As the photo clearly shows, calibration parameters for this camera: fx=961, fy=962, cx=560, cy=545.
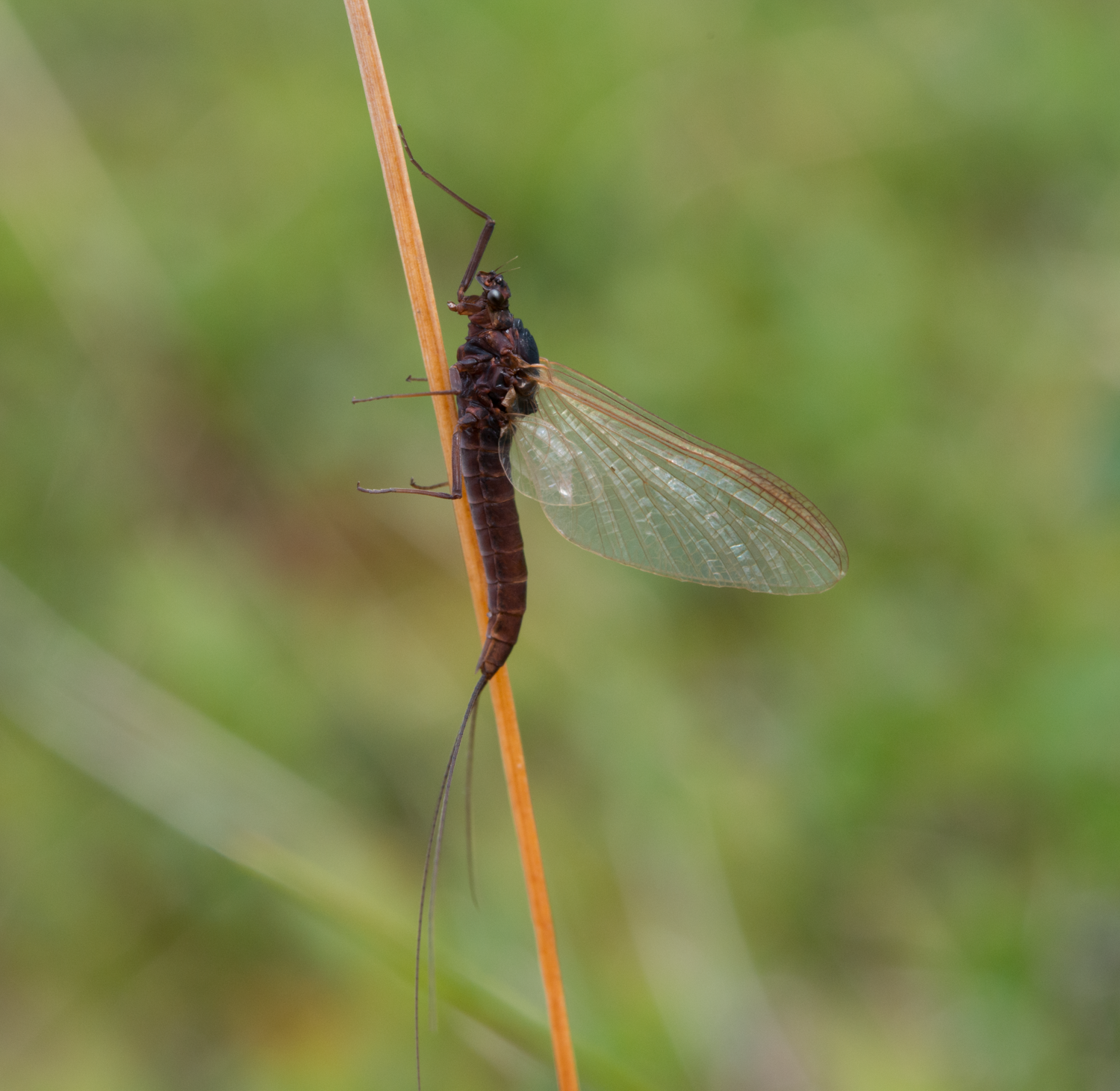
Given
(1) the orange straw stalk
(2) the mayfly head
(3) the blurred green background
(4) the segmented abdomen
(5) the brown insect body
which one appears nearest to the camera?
(1) the orange straw stalk

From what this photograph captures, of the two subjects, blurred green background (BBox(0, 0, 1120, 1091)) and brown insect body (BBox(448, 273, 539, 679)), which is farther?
blurred green background (BBox(0, 0, 1120, 1091))

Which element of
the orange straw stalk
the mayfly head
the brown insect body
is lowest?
the orange straw stalk

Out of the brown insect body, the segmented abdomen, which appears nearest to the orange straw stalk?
the segmented abdomen

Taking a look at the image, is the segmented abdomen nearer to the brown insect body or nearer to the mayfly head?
the brown insect body

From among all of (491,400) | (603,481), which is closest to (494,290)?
(491,400)

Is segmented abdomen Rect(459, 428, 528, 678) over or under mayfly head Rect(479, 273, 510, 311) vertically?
under

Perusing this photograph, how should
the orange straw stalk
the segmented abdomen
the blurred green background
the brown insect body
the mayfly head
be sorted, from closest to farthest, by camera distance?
the orange straw stalk < the segmented abdomen < the brown insect body < the mayfly head < the blurred green background

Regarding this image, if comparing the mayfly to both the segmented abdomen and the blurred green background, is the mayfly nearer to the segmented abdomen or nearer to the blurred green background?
the segmented abdomen

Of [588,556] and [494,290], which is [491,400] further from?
[588,556]
